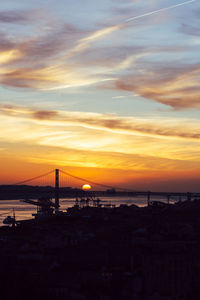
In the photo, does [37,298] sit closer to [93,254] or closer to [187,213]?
[93,254]

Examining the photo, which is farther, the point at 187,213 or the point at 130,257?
the point at 187,213

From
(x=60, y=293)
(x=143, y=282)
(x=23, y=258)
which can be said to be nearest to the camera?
(x=60, y=293)

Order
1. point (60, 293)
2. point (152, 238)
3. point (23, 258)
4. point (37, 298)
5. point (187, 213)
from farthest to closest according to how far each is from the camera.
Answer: point (187, 213)
point (152, 238)
point (23, 258)
point (60, 293)
point (37, 298)

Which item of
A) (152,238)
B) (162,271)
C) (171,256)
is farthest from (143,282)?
(152,238)

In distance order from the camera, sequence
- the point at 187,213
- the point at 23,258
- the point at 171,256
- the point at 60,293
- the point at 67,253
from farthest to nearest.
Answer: the point at 187,213 → the point at 67,253 → the point at 23,258 → the point at 171,256 → the point at 60,293

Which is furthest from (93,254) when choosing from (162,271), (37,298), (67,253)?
(37,298)

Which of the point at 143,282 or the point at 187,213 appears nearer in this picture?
the point at 143,282

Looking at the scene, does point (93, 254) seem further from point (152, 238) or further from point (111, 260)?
point (152, 238)

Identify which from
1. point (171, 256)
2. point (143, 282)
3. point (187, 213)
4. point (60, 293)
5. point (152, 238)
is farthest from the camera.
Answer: point (187, 213)
